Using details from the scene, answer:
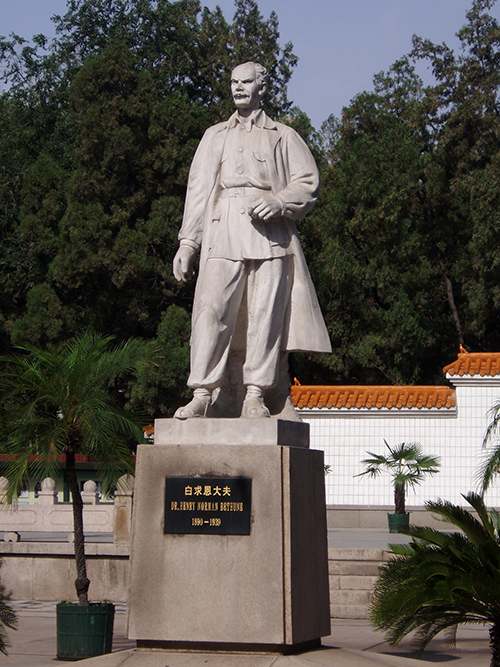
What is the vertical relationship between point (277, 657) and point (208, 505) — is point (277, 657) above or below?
below

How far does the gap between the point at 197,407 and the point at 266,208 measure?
132cm

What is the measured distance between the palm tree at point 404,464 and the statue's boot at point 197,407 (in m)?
12.3

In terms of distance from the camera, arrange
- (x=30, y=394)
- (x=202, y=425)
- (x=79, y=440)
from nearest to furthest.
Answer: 1. (x=202, y=425)
2. (x=79, y=440)
3. (x=30, y=394)

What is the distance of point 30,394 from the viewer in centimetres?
917

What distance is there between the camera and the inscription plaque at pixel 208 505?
222 inches

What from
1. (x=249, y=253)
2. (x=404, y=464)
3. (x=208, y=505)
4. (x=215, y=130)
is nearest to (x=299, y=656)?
(x=208, y=505)

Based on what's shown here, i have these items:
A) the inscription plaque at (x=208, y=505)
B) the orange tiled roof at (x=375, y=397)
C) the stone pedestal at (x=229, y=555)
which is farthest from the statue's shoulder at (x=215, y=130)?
the orange tiled roof at (x=375, y=397)

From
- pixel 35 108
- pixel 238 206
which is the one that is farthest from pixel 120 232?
pixel 238 206

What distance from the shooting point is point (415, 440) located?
19906 millimetres

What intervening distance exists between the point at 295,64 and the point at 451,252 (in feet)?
26.6

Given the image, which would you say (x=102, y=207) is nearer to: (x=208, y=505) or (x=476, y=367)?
(x=476, y=367)

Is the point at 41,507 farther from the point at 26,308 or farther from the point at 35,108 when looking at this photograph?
the point at 35,108

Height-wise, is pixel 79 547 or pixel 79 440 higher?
pixel 79 440

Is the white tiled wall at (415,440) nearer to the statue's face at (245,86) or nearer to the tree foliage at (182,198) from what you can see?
the tree foliage at (182,198)
